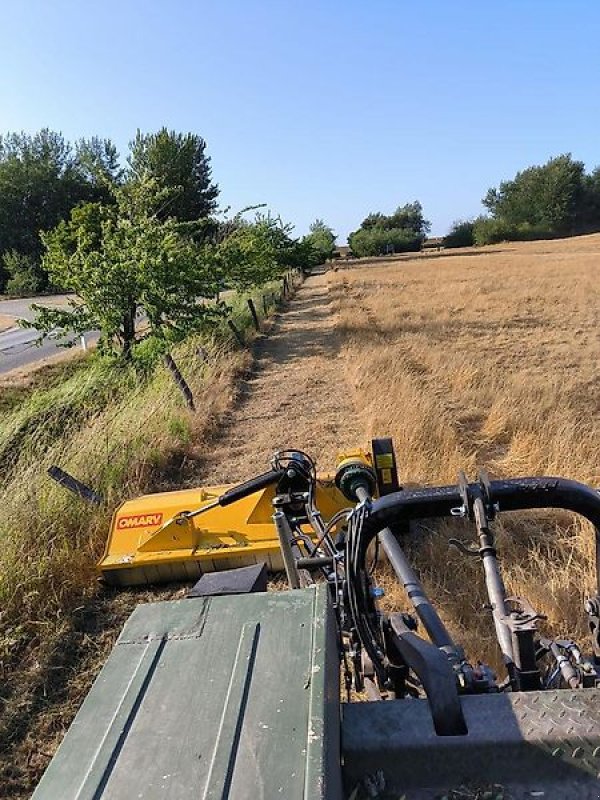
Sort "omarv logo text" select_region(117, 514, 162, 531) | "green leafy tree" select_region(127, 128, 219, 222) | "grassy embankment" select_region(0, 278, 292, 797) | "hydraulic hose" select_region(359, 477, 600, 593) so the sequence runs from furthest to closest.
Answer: "green leafy tree" select_region(127, 128, 219, 222) < "omarv logo text" select_region(117, 514, 162, 531) < "grassy embankment" select_region(0, 278, 292, 797) < "hydraulic hose" select_region(359, 477, 600, 593)

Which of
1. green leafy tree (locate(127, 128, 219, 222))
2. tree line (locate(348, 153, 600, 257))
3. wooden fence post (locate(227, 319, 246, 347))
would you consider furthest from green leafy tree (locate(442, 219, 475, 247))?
wooden fence post (locate(227, 319, 246, 347))

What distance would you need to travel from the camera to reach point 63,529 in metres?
4.87

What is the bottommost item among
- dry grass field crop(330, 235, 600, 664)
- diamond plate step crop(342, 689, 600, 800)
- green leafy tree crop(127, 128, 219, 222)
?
dry grass field crop(330, 235, 600, 664)

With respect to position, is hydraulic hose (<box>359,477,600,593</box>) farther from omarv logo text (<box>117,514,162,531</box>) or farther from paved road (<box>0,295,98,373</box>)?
paved road (<box>0,295,98,373</box>)

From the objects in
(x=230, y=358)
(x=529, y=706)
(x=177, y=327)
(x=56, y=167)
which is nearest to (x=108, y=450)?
(x=177, y=327)

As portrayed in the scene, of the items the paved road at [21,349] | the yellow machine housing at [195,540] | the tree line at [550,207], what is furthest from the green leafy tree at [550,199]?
the yellow machine housing at [195,540]

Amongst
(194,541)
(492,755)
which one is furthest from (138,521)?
(492,755)

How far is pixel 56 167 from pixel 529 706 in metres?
61.3

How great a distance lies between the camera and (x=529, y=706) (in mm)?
1531

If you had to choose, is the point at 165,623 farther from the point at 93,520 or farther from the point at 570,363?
the point at 570,363

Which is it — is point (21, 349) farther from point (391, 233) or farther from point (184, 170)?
point (391, 233)

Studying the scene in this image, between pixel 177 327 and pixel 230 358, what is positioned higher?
pixel 177 327

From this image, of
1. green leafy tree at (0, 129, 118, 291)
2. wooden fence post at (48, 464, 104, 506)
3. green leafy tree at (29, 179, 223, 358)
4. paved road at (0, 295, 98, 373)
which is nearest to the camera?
wooden fence post at (48, 464, 104, 506)

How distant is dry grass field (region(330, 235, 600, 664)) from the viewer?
3.83 m
